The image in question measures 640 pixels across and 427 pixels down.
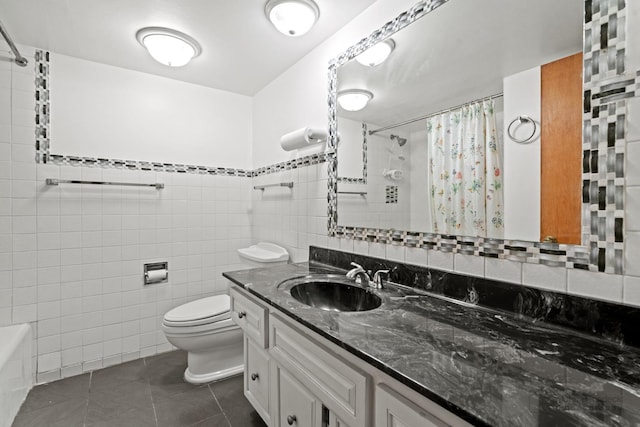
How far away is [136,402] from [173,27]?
227cm

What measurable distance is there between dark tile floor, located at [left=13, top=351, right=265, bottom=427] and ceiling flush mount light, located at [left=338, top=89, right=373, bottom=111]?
183 cm

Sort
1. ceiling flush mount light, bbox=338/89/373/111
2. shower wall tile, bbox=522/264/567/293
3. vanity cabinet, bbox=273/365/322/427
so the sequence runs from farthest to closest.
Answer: ceiling flush mount light, bbox=338/89/373/111 → vanity cabinet, bbox=273/365/322/427 → shower wall tile, bbox=522/264/567/293

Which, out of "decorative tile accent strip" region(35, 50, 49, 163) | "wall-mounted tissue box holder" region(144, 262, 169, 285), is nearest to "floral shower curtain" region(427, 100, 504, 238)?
"wall-mounted tissue box holder" region(144, 262, 169, 285)

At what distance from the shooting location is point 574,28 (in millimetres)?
895

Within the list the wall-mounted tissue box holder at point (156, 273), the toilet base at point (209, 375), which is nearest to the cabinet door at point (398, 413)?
the toilet base at point (209, 375)

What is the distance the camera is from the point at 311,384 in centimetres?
101

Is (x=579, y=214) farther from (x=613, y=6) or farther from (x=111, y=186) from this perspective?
(x=111, y=186)

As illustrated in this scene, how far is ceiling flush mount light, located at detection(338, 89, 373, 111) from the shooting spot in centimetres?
163

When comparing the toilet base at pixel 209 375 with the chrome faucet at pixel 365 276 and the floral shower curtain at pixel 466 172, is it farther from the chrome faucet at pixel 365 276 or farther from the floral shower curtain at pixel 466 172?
the floral shower curtain at pixel 466 172

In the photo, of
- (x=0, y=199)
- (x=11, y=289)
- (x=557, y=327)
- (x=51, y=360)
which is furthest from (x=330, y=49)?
(x=51, y=360)

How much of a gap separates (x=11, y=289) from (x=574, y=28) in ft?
10.3

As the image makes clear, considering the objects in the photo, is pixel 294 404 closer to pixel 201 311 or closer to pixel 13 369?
pixel 201 311

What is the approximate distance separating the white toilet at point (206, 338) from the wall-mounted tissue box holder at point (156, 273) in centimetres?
42

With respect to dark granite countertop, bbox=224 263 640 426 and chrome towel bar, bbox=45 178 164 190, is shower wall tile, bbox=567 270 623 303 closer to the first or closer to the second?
dark granite countertop, bbox=224 263 640 426
